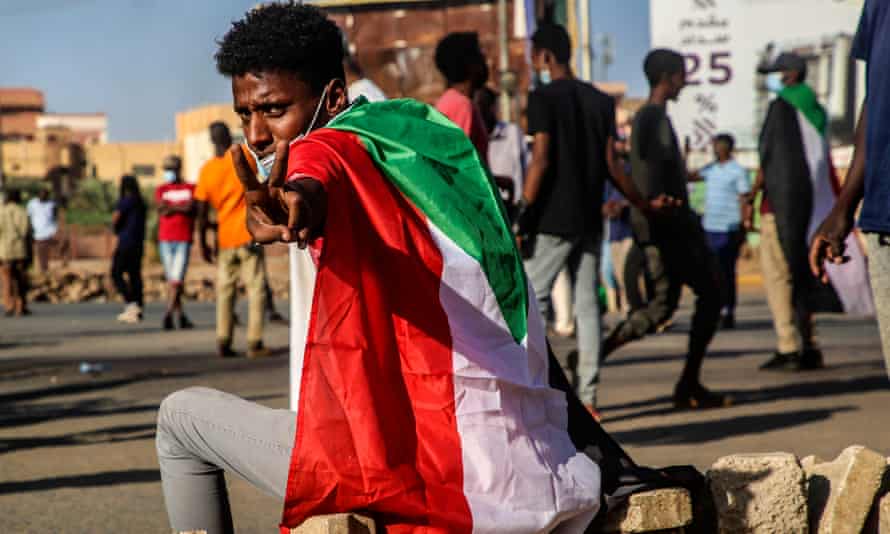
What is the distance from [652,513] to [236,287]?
9.68m

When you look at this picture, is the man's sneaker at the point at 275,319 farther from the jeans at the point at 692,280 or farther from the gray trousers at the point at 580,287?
the gray trousers at the point at 580,287

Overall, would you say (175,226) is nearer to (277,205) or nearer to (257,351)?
(257,351)

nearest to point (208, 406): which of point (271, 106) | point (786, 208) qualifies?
point (271, 106)

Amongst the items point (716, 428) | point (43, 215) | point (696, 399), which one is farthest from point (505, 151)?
point (43, 215)

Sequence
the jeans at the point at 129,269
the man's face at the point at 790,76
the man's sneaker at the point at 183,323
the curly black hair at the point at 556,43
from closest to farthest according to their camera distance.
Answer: the curly black hair at the point at 556,43 < the man's face at the point at 790,76 < the man's sneaker at the point at 183,323 < the jeans at the point at 129,269

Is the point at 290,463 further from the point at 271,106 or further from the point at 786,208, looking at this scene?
the point at 786,208

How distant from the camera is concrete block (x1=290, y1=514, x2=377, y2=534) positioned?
321cm

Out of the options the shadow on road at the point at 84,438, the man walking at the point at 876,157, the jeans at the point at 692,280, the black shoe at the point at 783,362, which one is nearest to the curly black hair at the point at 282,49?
the man walking at the point at 876,157

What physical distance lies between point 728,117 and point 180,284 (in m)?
12.3

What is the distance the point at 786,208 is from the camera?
35.4 ft

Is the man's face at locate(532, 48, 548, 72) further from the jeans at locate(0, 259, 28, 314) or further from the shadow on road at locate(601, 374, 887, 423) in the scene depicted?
the jeans at locate(0, 259, 28, 314)

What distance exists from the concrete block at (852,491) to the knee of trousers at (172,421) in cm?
172

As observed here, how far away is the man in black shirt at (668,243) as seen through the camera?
8.71m

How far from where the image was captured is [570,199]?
8062 millimetres
